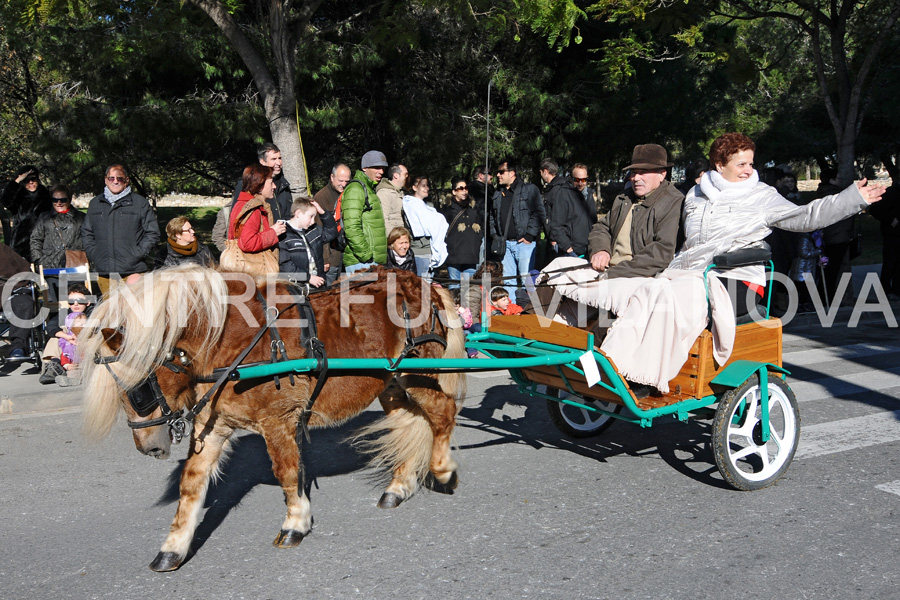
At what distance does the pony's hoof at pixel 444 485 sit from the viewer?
4863 millimetres

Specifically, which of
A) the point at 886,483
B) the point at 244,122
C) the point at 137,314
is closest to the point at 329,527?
the point at 137,314

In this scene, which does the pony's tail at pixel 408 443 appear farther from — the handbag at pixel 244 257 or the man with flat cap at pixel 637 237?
the handbag at pixel 244 257

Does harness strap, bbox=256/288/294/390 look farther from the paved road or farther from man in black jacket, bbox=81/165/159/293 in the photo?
man in black jacket, bbox=81/165/159/293

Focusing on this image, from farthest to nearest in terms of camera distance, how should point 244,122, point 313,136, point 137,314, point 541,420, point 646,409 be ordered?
point 313,136, point 244,122, point 541,420, point 646,409, point 137,314

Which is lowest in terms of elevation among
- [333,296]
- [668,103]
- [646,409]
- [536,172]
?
[646,409]

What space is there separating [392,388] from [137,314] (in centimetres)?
183

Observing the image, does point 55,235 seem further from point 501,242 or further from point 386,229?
point 501,242

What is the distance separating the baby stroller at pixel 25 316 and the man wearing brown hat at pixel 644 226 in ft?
19.3

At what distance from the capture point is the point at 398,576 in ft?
12.2

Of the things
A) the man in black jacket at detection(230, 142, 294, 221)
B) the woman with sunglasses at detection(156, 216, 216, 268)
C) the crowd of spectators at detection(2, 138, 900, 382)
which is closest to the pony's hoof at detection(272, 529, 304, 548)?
the crowd of spectators at detection(2, 138, 900, 382)

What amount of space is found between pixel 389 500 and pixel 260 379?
1.15 meters

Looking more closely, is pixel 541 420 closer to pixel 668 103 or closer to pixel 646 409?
pixel 646 409

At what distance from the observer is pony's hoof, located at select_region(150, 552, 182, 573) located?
12.5 ft

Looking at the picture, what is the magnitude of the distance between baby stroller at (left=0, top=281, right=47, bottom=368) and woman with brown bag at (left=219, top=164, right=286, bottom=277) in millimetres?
3171
